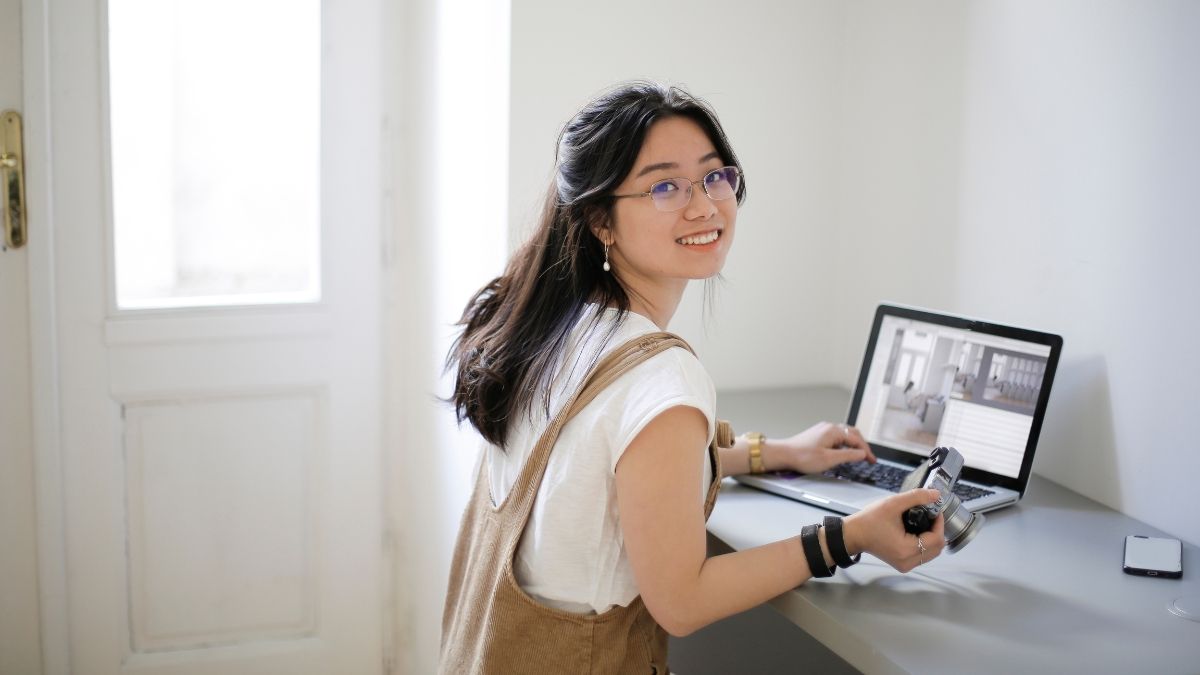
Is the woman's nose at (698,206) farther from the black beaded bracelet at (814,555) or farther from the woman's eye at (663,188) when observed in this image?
the black beaded bracelet at (814,555)

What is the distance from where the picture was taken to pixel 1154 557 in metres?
1.25

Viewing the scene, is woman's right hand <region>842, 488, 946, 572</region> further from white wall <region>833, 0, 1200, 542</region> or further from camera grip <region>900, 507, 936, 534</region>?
white wall <region>833, 0, 1200, 542</region>

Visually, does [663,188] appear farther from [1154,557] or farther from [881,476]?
[1154,557]

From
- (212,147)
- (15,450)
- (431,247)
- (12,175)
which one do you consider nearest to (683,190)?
(431,247)

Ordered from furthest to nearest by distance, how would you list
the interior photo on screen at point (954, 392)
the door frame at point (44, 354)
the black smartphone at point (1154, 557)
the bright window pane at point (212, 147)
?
1. the bright window pane at point (212, 147)
2. the door frame at point (44, 354)
3. the interior photo on screen at point (954, 392)
4. the black smartphone at point (1154, 557)

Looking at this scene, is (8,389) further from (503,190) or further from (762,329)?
(762,329)

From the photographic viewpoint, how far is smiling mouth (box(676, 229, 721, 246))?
4.20 ft

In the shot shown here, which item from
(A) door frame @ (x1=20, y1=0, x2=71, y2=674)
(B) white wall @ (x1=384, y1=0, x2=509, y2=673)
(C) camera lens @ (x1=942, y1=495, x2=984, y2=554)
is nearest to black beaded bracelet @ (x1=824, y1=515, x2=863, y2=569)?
(C) camera lens @ (x1=942, y1=495, x2=984, y2=554)

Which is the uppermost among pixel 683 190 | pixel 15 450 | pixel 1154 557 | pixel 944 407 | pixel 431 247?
pixel 683 190

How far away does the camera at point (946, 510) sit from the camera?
115 centimetres

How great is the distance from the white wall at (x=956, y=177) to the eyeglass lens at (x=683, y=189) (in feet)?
1.79

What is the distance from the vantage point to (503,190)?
1.80 m

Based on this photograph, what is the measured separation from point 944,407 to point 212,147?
1.51m

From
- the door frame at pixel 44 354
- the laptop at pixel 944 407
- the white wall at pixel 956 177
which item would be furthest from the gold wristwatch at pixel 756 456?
the door frame at pixel 44 354
